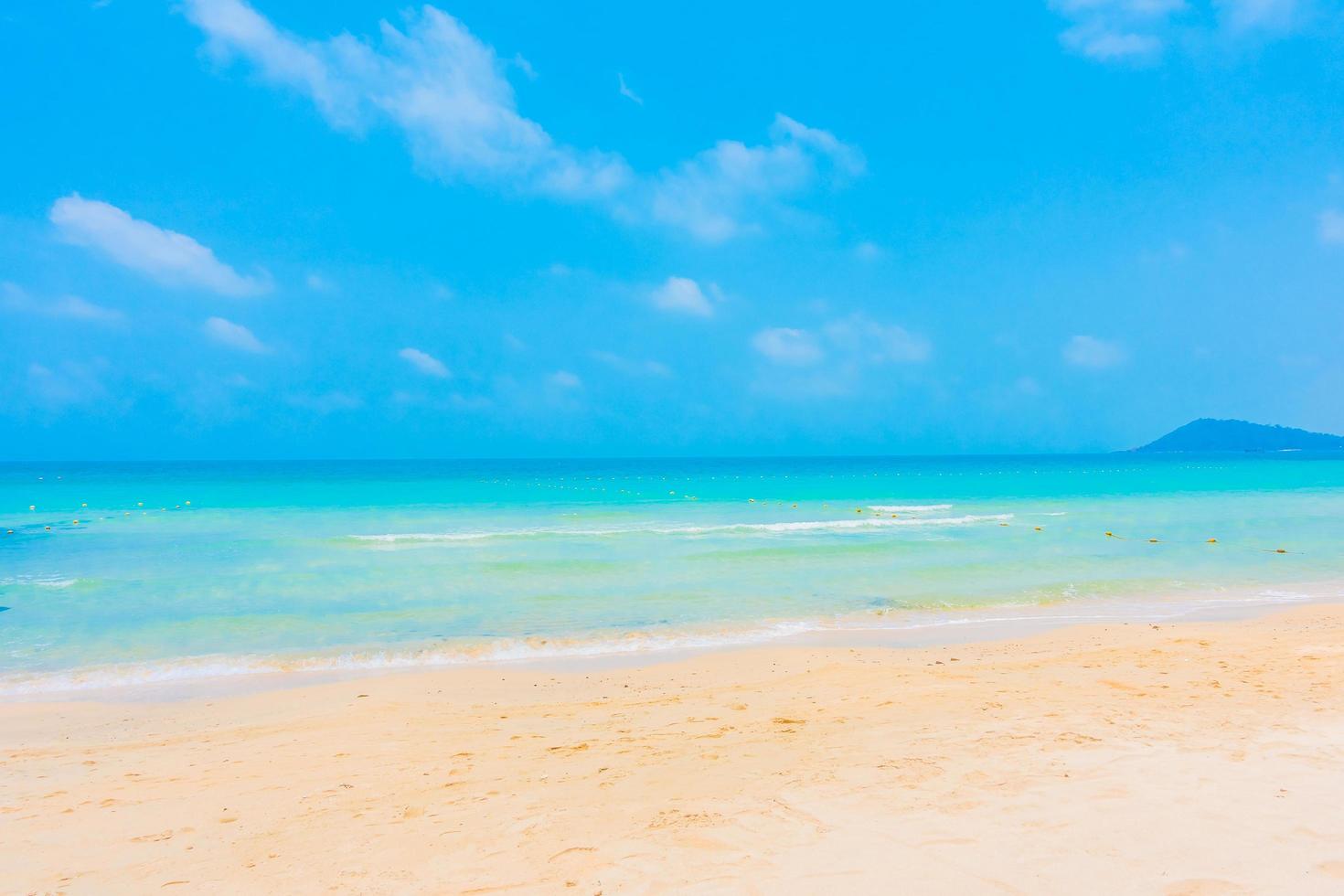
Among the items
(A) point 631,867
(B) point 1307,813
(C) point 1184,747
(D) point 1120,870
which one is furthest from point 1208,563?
(A) point 631,867

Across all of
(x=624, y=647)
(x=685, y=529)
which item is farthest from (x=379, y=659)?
(x=685, y=529)

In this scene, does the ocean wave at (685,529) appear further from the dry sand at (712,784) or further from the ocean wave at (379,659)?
the dry sand at (712,784)

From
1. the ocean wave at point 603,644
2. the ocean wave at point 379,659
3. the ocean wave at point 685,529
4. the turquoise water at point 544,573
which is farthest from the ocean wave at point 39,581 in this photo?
the ocean wave at point 685,529

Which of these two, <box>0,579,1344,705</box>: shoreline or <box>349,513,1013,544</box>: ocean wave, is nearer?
<box>0,579,1344,705</box>: shoreline

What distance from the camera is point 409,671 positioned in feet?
32.9

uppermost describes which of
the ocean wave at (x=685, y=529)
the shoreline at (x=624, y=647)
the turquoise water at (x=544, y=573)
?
the ocean wave at (x=685, y=529)

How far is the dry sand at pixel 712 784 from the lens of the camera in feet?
13.9

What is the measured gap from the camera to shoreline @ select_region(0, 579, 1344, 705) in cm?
950

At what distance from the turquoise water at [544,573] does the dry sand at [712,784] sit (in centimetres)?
274

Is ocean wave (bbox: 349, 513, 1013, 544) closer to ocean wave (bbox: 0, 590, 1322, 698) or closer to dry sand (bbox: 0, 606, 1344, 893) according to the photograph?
ocean wave (bbox: 0, 590, 1322, 698)

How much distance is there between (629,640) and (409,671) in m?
3.28

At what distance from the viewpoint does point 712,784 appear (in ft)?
18.0

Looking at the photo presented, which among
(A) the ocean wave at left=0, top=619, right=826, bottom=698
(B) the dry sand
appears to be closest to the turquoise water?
(A) the ocean wave at left=0, top=619, right=826, bottom=698

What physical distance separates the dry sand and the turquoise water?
274 cm
